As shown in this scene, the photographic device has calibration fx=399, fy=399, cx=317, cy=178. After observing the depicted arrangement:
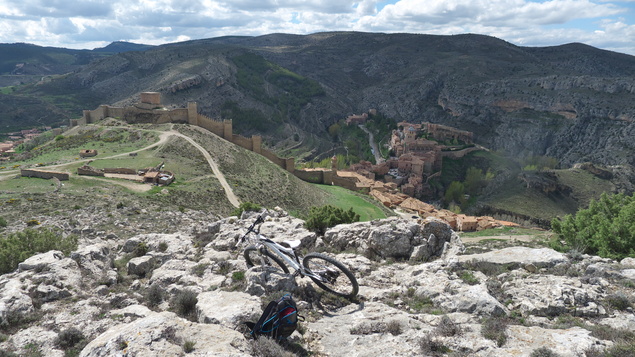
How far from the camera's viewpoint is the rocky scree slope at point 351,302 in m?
6.60

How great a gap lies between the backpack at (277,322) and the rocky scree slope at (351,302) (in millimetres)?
270

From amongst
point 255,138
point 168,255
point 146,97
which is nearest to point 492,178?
point 255,138

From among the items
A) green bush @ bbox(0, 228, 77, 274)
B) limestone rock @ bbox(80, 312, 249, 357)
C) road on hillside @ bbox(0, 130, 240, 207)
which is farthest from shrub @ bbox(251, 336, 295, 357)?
road on hillside @ bbox(0, 130, 240, 207)

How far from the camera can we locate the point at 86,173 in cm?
3253

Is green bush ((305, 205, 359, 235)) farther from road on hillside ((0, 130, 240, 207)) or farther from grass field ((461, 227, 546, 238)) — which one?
grass field ((461, 227, 546, 238))

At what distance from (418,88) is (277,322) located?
148 meters

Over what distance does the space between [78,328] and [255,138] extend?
4298cm

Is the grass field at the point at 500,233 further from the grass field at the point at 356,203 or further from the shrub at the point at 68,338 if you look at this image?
the shrub at the point at 68,338

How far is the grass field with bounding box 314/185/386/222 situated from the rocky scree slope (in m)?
25.9

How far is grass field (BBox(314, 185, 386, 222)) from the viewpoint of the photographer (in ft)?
130

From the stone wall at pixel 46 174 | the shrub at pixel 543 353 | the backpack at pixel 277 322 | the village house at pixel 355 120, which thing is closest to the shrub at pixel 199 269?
the backpack at pixel 277 322

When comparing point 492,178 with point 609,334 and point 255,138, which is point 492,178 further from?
point 609,334

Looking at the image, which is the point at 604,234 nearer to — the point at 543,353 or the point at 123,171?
the point at 543,353

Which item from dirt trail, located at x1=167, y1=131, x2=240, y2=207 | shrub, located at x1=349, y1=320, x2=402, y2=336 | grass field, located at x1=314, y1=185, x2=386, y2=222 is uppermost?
shrub, located at x1=349, y1=320, x2=402, y2=336
